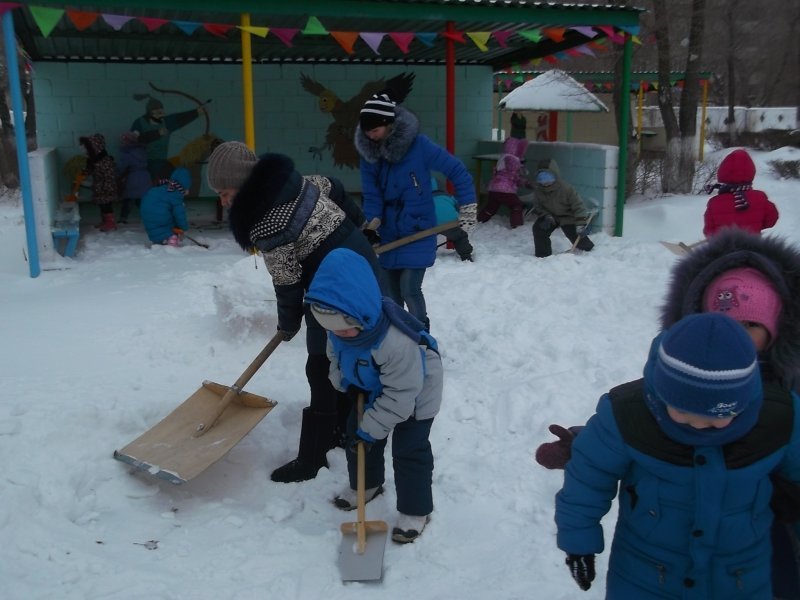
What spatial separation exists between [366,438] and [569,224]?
5536mm

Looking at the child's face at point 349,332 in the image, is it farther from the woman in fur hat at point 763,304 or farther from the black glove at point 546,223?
the black glove at point 546,223

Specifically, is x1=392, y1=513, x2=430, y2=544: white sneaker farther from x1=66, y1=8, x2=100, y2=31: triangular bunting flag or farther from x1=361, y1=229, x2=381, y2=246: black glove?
x1=66, y1=8, x2=100, y2=31: triangular bunting flag

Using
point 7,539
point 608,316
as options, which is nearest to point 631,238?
point 608,316

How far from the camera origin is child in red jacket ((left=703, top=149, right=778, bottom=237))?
489 cm

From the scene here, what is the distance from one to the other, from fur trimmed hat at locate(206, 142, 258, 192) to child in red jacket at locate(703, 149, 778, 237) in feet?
9.86

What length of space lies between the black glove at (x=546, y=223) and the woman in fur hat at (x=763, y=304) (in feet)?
19.1

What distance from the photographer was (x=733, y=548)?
1.81 metres

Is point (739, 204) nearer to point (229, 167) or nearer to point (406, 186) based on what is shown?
point (406, 186)

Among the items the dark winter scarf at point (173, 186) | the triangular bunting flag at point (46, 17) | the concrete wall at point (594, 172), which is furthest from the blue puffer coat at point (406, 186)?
the dark winter scarf at point (173, 186)

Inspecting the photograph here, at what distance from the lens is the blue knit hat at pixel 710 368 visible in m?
1.63

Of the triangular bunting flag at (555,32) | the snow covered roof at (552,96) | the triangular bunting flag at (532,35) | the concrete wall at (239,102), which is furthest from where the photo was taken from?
the snow covered roof at (552,96)

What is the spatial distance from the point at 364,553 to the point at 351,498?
471mm

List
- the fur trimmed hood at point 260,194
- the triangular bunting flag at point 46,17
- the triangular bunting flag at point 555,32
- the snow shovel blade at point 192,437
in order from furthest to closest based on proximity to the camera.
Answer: the triangular bunting flag at point 555,32 → the triangular bunting flag at point 46,17 → the snow shovel blade at point 192,437 → the fur trimmed hood at point 260,194

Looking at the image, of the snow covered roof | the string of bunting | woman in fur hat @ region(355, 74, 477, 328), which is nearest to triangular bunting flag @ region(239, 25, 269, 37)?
the string of bunting
